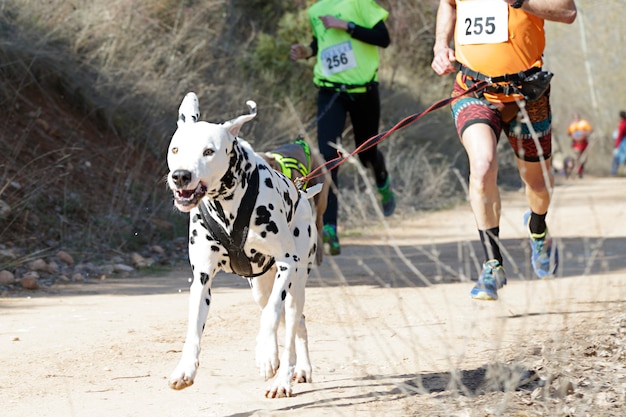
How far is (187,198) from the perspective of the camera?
4.59 m

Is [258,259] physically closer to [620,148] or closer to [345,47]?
[345,47]

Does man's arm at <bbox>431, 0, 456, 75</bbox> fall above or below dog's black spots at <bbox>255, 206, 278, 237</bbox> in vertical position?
above

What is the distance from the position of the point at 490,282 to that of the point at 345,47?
4137mm

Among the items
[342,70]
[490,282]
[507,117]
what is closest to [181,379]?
[490,282]

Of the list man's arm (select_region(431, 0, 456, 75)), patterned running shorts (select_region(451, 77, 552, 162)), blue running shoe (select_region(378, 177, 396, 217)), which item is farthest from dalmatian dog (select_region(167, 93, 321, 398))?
blue running shoe (select_region(378, 177, 396, 217))

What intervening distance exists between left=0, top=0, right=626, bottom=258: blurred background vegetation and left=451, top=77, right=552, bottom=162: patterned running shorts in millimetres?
1103

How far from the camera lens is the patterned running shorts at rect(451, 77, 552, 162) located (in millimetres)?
6730

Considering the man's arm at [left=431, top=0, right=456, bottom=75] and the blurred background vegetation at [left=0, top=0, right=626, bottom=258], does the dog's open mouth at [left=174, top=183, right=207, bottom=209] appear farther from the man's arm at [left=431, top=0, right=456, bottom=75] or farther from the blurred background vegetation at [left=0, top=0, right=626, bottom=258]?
the man's arm at [left=431, top=0, right=456, bottom=75]

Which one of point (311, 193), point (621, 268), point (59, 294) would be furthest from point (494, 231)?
point (59, 294)

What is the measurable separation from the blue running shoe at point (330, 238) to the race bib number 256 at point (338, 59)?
144 centimetres

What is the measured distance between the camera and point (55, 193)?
10938mm

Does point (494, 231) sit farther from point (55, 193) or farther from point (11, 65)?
point (11, 65)

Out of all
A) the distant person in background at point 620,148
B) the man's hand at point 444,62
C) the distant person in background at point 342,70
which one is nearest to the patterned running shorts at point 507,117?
the man's hand at point 444,62

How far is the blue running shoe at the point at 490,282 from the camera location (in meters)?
6.62
